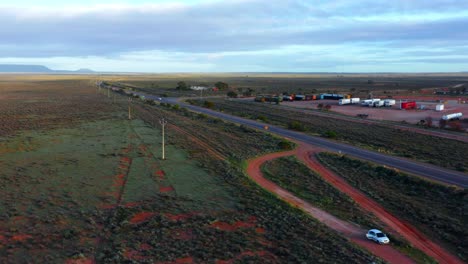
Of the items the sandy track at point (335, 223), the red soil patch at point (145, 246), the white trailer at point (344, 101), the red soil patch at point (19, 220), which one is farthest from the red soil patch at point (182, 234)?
the white trailer at point (344, 101)

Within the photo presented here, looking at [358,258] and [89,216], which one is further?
[89,216]

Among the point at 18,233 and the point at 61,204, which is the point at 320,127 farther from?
the point at 18,233

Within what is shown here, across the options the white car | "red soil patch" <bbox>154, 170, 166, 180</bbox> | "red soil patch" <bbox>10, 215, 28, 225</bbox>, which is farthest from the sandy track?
"red soil patch" <bbox>10, 215, 28, 225</bbox>

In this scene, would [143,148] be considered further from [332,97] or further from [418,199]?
[332,97]

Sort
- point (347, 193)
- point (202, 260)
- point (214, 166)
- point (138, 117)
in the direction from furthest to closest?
point (138, 117)
point (214, 166)
point (347, 193)
point (202, 260)

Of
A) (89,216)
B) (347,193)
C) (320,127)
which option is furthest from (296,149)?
(89,216)

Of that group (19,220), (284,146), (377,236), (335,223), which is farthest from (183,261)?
(284,146)
